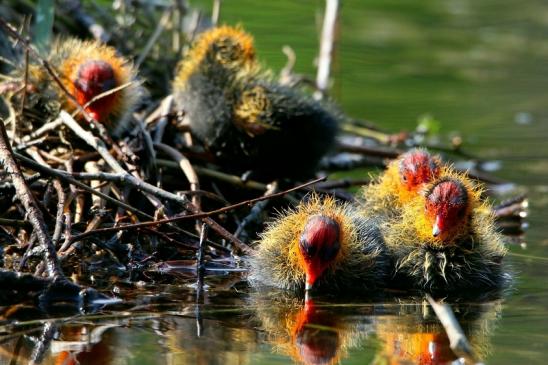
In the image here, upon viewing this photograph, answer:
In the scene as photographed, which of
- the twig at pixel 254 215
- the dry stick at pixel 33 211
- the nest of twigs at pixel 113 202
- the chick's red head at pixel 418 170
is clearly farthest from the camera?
the twig at pixel 254 215

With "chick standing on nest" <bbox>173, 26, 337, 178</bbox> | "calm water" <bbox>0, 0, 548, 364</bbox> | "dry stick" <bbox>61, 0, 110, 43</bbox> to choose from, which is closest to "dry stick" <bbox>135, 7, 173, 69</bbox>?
"dry stick" <bbox>61, 0, 110, 43</bbox>

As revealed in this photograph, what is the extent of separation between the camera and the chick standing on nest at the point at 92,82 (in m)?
4.88

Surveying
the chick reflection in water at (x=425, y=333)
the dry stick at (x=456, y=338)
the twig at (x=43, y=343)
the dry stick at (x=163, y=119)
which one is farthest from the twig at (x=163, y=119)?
the dry stick at (x=456, y=338)

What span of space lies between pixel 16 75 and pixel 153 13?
2.33 metres

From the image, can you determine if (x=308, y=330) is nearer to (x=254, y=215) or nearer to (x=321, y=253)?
(x=321, y=253)

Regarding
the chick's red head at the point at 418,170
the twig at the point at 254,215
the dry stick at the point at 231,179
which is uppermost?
the dry stick at the point at 231,179

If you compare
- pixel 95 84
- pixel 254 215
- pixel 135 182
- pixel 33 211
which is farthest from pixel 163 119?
pixel 33 211

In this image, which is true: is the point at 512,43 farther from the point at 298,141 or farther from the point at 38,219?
the point at 38,219

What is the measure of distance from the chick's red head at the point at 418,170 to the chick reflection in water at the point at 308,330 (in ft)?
2.50

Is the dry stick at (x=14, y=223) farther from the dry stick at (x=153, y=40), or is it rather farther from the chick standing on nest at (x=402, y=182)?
the dry stick at (x=153, y=40)

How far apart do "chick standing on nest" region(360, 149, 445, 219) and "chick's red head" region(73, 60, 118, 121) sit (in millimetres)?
1208

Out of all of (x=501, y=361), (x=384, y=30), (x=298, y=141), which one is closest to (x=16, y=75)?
(x=298, y=141)

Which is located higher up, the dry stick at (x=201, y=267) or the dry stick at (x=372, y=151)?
the dry stick at (x=372, y=151)

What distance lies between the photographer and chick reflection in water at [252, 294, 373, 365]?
3.18 m
